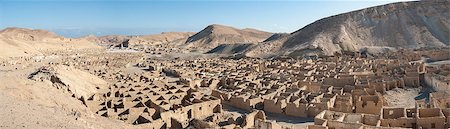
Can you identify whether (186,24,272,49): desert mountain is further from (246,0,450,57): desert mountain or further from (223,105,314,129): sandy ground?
(223,105,314,129): sandy ground

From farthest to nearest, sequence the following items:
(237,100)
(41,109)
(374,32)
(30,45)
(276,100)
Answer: (30,45) < (374,32) < (237,100) < (276,100) < (41,109)

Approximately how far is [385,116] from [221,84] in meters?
18.0

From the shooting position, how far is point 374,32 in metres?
81.5

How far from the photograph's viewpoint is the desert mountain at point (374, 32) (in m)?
72.4

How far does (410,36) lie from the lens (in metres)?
75.6

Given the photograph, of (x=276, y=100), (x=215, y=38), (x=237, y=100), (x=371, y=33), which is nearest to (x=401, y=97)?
(x=276, y=100)

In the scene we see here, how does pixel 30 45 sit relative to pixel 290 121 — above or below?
above

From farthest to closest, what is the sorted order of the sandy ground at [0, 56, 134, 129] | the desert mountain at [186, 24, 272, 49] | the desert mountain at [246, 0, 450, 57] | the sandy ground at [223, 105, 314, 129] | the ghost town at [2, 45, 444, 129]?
the desert mountain at [186, 24, 272, 49] < the desert mountain at [246, 0, 450, 57] < the sandy ground at [223, 105, 314, 129] < the ghost town at [2, 45, 444, 129] < the sandy ground at [0, 56, 134, 129]

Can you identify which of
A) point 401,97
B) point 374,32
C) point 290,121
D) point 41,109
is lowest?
point 290,121

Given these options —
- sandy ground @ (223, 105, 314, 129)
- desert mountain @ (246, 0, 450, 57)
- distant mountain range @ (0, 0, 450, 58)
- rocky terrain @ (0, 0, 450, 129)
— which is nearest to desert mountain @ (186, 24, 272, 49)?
distant mountain range @ (0, 0, 450, 58)

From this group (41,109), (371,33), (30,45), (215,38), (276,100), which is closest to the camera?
(41,109)

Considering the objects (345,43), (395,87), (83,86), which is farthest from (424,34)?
(83,86)

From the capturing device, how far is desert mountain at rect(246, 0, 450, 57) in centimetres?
7238

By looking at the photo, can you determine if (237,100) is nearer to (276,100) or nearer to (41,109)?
(276,100)
